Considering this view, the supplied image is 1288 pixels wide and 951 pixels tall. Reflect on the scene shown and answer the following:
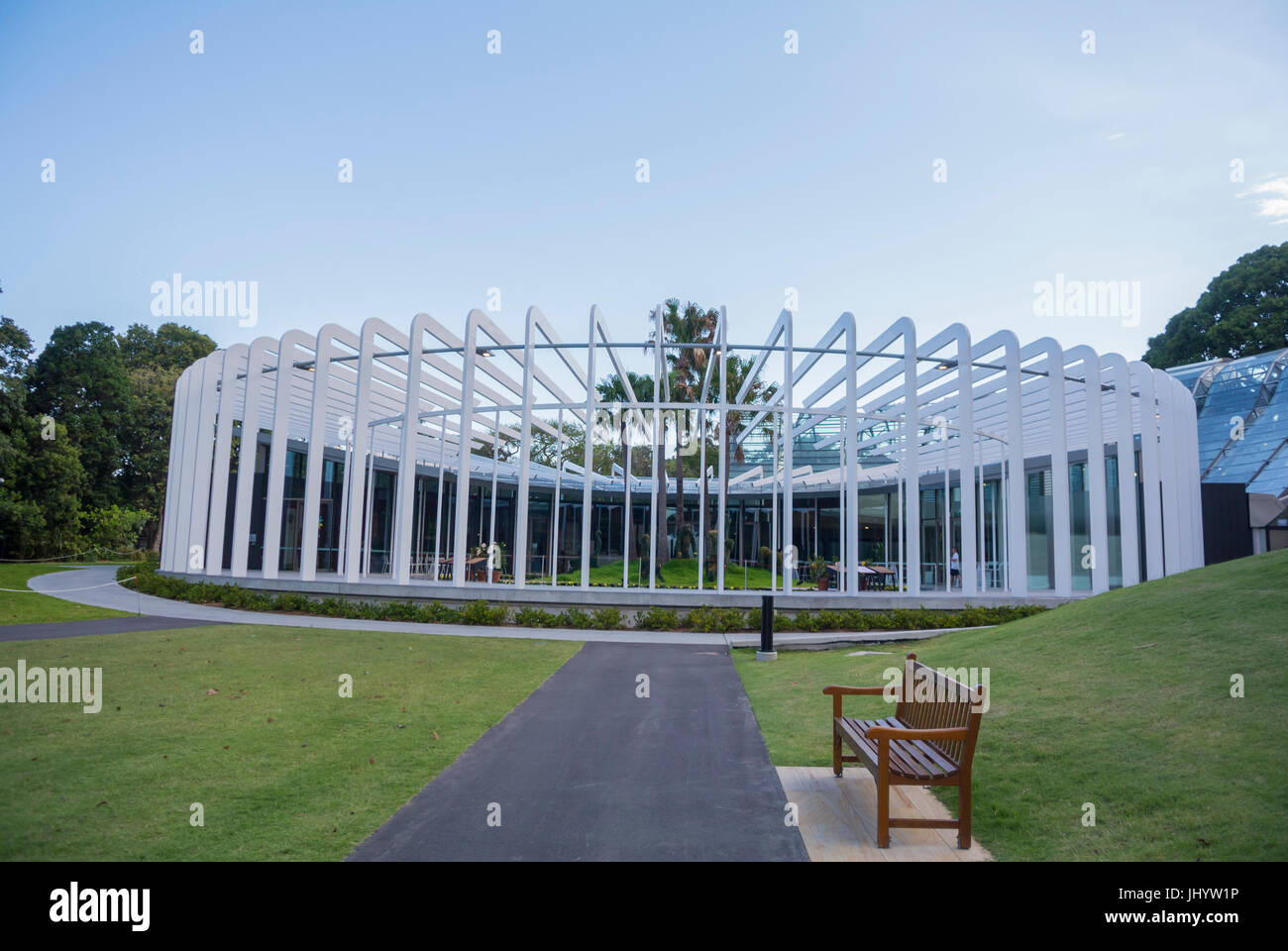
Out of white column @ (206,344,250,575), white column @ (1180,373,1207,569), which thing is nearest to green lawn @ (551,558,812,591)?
white column @ (206,344,250,575)

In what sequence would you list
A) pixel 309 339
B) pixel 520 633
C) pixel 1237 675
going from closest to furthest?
pixel 1237 675 < pixel 520 633 < pixel 309 339

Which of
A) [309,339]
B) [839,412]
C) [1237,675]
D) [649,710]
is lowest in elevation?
[649,710]

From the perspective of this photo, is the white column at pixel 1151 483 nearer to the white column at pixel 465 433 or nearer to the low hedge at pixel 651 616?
the low hedge at pixel 651 616

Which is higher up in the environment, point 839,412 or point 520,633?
point 839,412

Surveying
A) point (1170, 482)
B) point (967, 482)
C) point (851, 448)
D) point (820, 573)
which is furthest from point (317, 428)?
point (1170, 482)

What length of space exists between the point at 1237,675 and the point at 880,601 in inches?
380

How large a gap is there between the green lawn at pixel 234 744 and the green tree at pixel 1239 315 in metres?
Result: 47.6

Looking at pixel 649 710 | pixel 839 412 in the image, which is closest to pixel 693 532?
pixel 839 412

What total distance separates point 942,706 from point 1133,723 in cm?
177

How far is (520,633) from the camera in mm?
14484

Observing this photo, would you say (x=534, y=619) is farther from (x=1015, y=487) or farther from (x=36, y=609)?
(x=1015, y=487)

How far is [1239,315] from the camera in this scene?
41250 millimetres

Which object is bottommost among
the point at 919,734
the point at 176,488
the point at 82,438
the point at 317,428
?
the point at 919,734
